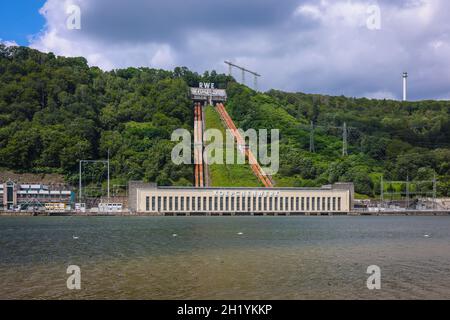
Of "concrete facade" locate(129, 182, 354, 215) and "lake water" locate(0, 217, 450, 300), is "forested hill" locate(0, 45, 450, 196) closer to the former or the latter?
"concrete facade" locate(129, 182, 354, 215)

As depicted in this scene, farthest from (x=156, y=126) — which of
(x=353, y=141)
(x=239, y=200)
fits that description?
(x=353, y=141)

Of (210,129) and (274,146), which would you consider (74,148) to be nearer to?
(210,129)

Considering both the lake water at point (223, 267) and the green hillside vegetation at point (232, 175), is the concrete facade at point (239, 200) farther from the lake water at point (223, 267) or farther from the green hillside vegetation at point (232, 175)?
the lake water at point (223, 267)

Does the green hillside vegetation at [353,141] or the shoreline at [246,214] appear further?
the green hillside vegetation at [353,141]

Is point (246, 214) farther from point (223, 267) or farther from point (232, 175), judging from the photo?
point (223, 267)

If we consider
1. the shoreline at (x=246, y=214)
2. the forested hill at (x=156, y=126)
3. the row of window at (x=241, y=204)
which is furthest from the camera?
the forested hill at (x=156, y=126)

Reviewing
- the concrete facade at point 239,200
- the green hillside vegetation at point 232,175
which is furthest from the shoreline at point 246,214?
the green hillside vegetation at point 232,175

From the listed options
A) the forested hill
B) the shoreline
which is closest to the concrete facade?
the shoreline

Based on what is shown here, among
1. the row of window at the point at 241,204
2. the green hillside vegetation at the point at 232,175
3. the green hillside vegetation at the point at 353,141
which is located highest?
the green hillside vegetation at the point at 353,141
